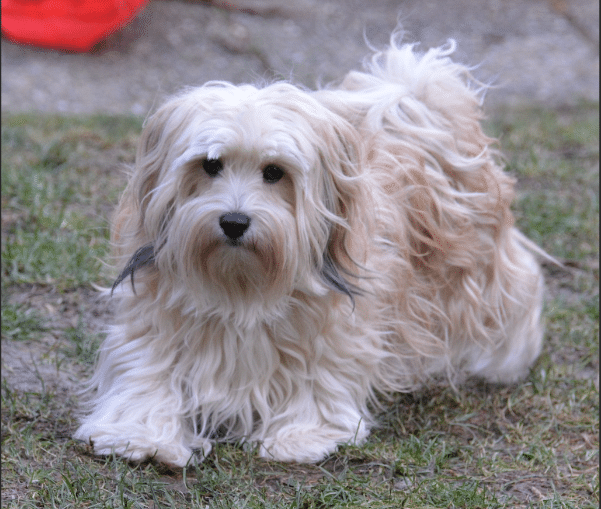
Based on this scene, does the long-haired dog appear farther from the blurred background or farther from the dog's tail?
the blurred background

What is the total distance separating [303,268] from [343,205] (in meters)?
0.25

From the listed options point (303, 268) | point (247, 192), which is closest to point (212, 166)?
point (247, 192)

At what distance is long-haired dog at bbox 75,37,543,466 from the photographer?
277 cm

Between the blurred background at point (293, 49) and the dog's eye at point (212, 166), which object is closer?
the dog's eye at point (212, 166)

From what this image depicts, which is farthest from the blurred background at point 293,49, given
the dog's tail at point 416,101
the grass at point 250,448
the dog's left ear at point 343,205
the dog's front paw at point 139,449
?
the dog's front paw at point 139,449

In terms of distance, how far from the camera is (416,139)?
11.9ft

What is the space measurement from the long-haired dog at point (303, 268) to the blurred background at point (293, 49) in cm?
318

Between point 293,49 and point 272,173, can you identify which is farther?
point 293,49

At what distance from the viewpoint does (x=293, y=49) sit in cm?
810

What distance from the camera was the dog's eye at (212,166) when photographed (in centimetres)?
276

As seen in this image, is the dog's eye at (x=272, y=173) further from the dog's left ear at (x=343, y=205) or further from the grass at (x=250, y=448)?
the grass at (x=250, y=448)

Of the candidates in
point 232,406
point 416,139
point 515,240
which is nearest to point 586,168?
point 515,240

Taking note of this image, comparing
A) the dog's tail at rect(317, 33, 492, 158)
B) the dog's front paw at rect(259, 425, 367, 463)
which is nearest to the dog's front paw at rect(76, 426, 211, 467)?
the dog's front paw at rect(259, 425, 367, 463)

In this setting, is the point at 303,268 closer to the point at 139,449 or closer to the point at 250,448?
the point at 250,448
